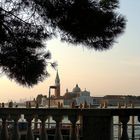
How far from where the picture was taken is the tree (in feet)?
22.0

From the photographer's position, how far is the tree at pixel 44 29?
6691 millimetres

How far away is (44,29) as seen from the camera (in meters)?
7.20

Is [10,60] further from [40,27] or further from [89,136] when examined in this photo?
[89,136]

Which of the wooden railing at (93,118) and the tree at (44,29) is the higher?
the tree at (44,29)

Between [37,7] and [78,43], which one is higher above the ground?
[37,7]

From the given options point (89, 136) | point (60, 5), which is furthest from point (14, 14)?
point (89, 136)

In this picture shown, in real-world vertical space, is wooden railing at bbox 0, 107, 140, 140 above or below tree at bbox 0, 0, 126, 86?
below

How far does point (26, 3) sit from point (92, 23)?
111 centimetres

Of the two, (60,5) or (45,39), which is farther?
(45,39)

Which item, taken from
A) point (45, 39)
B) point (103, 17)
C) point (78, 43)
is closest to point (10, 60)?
point (45, 39)

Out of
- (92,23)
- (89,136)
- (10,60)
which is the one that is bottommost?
(89,136)

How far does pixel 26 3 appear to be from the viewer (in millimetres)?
7035

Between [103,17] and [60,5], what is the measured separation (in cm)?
64

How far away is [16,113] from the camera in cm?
723
